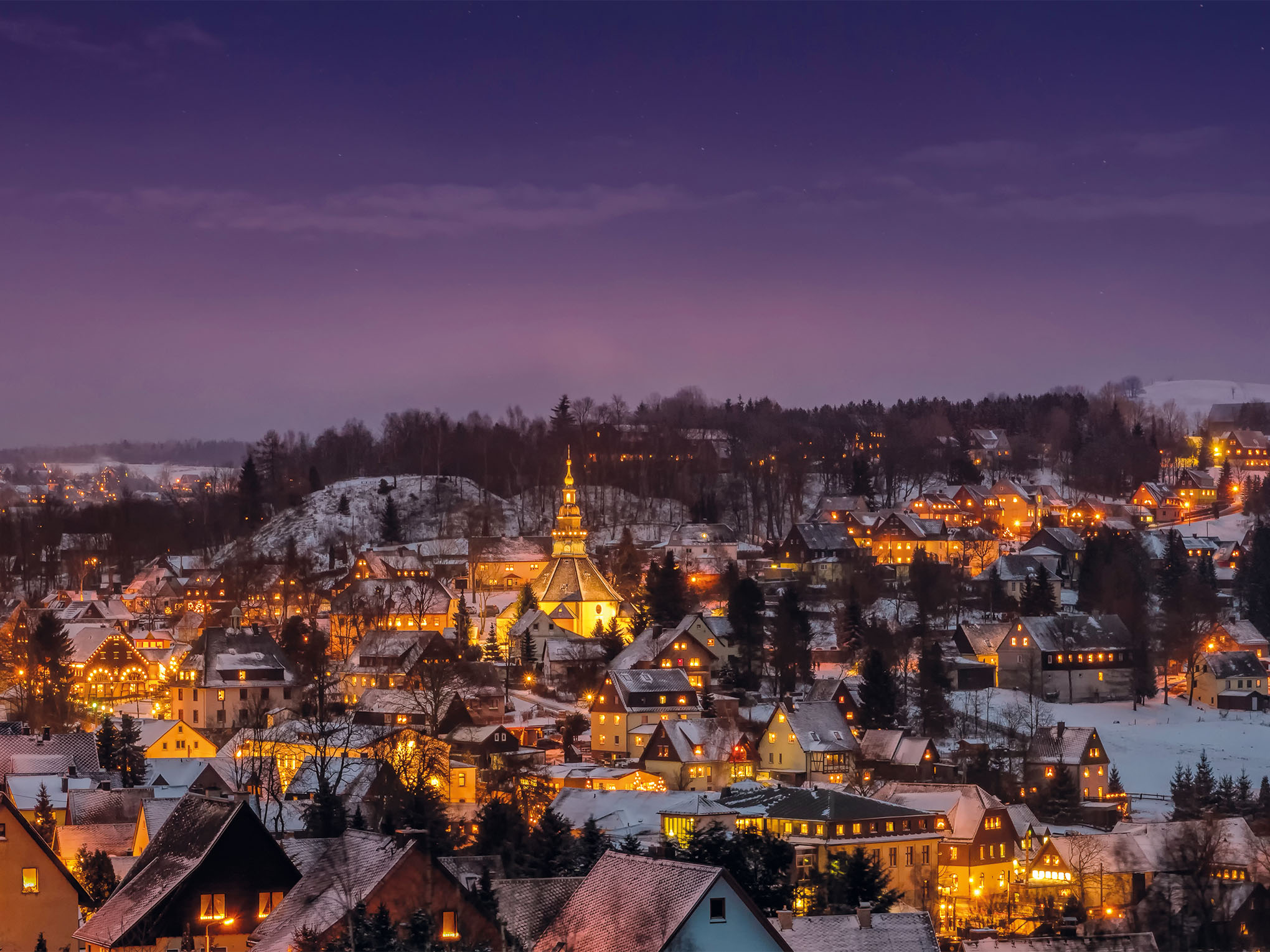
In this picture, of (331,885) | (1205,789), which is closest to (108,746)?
(331,885)

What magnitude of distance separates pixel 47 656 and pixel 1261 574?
198ft

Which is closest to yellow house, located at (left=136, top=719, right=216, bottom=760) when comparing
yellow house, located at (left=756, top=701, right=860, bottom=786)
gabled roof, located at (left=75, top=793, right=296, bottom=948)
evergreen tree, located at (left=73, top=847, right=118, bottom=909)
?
yellow house, located at (left=756, top=701, right=860, bottom=786)

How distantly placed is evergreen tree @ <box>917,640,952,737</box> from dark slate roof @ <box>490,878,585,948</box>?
42310mm

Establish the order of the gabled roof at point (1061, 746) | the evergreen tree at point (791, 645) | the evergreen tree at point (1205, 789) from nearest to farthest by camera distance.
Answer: the evergreen tree at point (1205, 789)
the gabled roof at point (1061, 746)
the evergreen tree at point (791, 645)

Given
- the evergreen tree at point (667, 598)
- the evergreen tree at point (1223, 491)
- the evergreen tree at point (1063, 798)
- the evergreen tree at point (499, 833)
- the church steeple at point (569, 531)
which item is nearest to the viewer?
the evergreen tree at point (499, 833)

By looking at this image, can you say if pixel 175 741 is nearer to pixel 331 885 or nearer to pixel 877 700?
pixel 877 700

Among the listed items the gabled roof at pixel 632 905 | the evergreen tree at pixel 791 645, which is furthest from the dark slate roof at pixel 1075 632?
the gabled roof at pixel 632 905

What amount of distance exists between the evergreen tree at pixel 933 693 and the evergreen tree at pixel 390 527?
45.7 meters

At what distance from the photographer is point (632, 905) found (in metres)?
25.5

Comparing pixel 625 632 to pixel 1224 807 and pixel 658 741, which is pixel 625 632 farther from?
pixel 1224 807

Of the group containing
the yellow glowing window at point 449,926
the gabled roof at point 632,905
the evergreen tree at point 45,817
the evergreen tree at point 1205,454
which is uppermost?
the evergreen tree at point 1205,454

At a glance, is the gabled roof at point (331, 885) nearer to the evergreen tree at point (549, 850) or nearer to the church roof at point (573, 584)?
the evergreen tree at point (549, 850)

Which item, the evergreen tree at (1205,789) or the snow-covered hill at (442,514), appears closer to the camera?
the evergreen tree at (1205,789)

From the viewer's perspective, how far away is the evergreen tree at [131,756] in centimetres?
5347
